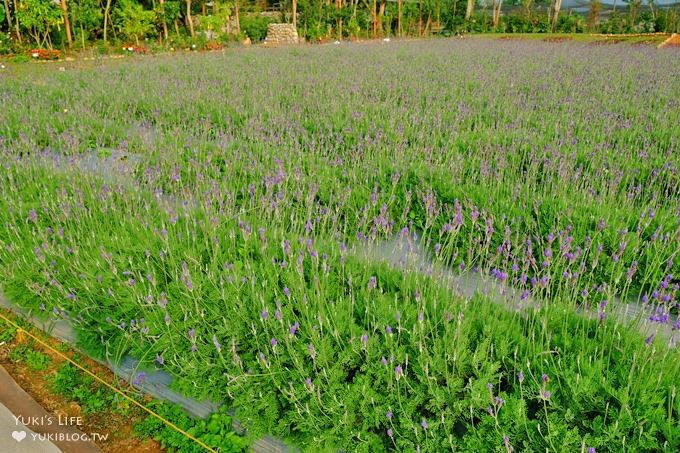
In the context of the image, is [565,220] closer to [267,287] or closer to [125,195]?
[267,287]

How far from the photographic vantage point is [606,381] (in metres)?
1.94

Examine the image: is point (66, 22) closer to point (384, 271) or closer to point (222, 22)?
point (222, 22)

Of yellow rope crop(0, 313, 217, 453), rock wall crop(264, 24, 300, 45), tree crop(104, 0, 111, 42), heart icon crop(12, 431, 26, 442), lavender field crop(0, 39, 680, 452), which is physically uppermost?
tree crop(104, 0, 111, 42)

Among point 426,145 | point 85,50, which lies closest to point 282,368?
point 426,145

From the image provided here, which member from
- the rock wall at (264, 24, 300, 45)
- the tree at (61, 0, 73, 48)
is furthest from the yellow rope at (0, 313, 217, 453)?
the rock wall at (264, 24, 300, 45)

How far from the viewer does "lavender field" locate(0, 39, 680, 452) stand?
2.00 m

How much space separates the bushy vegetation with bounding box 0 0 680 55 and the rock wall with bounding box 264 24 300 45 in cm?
107

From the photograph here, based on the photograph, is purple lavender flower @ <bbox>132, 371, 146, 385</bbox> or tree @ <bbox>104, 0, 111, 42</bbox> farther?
tree @ <bbox>104, 0, 111, 42</bbox>

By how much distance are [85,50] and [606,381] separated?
69.2 ft

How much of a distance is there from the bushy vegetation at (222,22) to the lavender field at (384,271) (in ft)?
48.4

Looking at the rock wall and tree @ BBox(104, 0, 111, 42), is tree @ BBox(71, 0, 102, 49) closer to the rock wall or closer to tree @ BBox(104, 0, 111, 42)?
tree @ BBox(104, 0, 111, 42)

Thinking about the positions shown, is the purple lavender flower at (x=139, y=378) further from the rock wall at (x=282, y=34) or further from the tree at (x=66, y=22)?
the rock wall at (x=282, y=34)

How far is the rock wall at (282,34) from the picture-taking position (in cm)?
2522

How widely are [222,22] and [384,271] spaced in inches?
904
